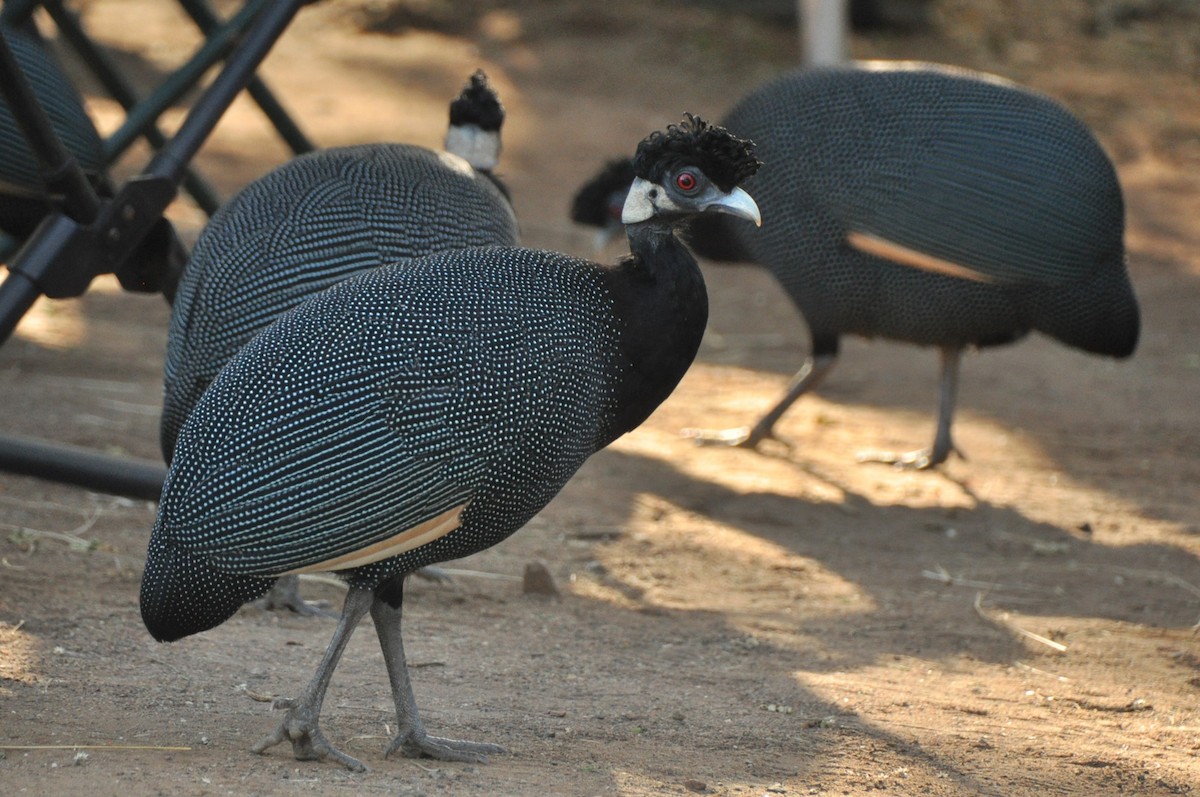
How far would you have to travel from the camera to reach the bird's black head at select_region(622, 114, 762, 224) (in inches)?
127

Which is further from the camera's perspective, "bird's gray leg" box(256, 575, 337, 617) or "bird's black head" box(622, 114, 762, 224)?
"bird's gray leg" box(256, 575, 337, 617)

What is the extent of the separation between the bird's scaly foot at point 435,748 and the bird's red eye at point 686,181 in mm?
1322

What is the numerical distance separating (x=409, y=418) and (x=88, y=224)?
5.51 feet

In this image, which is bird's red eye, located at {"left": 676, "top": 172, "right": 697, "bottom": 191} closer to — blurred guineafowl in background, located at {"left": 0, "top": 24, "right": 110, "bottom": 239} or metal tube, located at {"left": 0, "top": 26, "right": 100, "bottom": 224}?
metal tube, located at {"left": 0, "top": 26, "right": 100, "bottom": 224}

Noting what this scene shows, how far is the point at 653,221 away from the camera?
328cm

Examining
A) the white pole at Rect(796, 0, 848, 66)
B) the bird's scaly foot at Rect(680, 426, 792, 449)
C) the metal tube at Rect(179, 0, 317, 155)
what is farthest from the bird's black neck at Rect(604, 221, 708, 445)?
the white pole at Rect(796, 0, 848, 66)

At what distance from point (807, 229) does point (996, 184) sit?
2.44 ft

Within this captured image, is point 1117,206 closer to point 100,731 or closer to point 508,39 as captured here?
point 100,731

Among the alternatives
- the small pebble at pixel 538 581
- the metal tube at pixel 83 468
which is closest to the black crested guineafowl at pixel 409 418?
the metal tube at pixel 83 468

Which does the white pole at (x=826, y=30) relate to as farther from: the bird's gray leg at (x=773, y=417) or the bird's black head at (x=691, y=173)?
the bird's black head at (x=691, y=173)

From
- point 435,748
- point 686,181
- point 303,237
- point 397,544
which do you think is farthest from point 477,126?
point 435,748

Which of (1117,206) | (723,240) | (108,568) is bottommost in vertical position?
(108,568)

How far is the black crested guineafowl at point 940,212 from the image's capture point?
5305 millimetres

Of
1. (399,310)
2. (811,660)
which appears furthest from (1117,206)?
(399,310)
